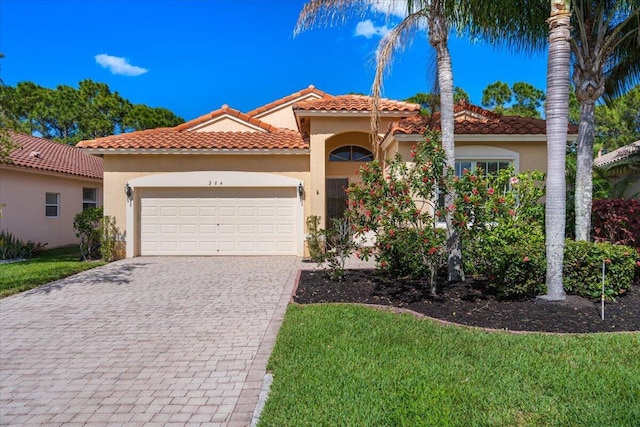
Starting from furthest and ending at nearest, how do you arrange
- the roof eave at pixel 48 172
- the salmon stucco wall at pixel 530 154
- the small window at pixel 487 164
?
1. the roof eave at pixel 48 172
2. the small window at pixel 487 164
3. the salmon stucco wall at pixel 530 154

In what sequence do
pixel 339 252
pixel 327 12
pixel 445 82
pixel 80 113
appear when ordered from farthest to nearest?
1. pixel 80 113
2. pixel 339 252
3. pixel 327 12
4. pixel 445 82

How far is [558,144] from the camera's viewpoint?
6309mm

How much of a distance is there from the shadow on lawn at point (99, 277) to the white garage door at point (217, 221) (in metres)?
1.76

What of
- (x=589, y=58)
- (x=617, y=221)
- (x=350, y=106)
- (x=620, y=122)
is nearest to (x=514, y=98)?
(x=620, y=122)

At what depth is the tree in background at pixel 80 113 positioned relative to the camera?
31.6 metres

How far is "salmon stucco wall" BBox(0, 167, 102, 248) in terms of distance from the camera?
14.2 m

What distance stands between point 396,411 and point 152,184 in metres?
12.1

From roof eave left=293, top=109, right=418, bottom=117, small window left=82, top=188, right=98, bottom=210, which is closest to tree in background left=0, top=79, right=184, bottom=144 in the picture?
small window left=82, top=188, right=98, bottom=210

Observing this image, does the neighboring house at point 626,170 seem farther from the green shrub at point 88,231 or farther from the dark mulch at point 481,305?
the green shrub at point 88,231

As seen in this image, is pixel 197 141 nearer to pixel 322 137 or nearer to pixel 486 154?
pixel 322 137

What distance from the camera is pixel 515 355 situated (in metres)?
4.44

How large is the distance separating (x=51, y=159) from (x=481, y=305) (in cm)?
1916

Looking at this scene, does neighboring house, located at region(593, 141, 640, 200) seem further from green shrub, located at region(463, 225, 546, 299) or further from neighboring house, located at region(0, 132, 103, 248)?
neighboring house, located at region(0, 132, 103, 248)

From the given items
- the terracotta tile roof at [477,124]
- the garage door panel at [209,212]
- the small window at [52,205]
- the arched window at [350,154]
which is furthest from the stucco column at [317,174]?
the small window at [52,205]
